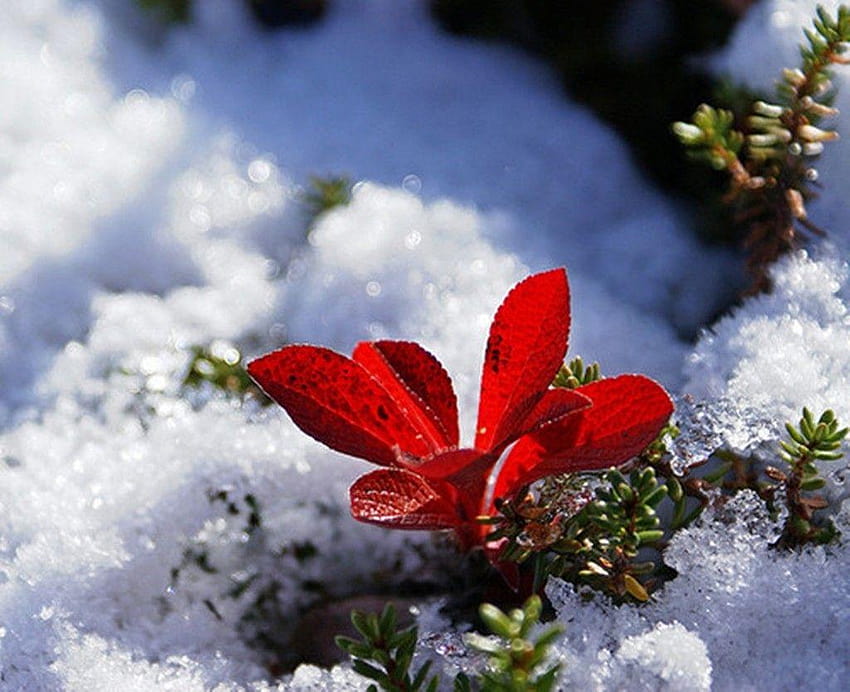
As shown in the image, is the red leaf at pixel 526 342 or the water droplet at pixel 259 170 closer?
A: the red leaf at pixel 526 342

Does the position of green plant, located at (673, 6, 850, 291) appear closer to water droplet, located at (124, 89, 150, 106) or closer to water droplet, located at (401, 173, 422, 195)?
water droplet, located at (401, 173, 422, 195)

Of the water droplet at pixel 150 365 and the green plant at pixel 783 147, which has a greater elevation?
the green plant at pixel 783 147

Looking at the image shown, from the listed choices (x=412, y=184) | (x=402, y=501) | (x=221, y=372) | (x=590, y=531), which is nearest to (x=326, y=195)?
(x=412, y=184)

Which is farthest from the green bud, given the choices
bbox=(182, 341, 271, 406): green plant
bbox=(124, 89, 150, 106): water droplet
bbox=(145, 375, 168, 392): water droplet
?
bbox=(124, 89, 150, 106): water droplet

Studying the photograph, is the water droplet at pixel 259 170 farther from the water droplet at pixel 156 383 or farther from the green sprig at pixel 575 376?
the green sprig at pixel 575 376

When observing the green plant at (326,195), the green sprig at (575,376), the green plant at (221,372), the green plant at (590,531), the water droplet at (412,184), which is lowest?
the green plant at (221,372)

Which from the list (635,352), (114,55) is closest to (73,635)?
(635,352)

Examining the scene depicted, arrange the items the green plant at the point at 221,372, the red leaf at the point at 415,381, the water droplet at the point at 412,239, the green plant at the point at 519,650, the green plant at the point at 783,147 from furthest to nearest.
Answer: the water droplet at the point at 412,239 → the green plant at the point at 221,372 → the green plant at the point at 783,147 → the red leaf at the point at 415,381 → the green plant at the point at 519,650

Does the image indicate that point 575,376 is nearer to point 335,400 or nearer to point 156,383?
point 335,400

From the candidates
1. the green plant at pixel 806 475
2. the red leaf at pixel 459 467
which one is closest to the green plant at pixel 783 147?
the green plant at pixel 806 475
